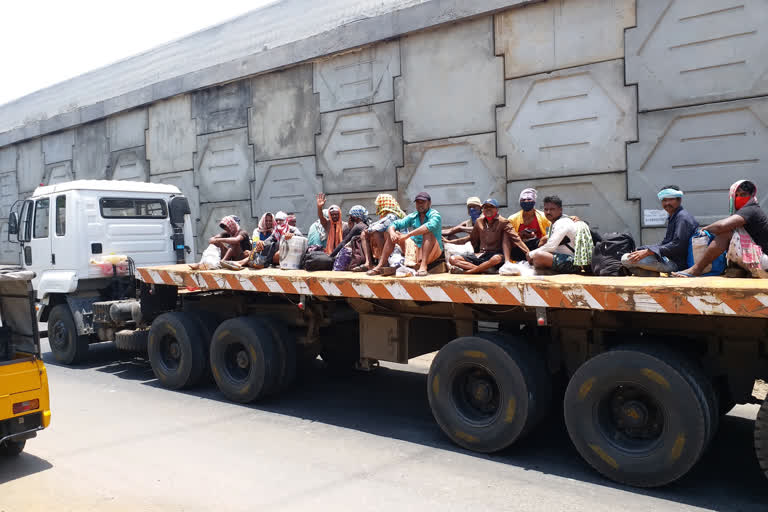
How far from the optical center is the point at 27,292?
486 centimetres

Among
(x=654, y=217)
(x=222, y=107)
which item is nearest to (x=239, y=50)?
(x=222, y=107)

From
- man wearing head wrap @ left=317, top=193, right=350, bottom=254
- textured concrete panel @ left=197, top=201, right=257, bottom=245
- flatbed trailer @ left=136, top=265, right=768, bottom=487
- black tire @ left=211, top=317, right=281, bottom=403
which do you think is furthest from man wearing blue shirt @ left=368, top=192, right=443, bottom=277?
textured concrete panel @ left=197, top=201, right=257, bottom=245

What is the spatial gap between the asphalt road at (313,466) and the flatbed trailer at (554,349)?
31 cm

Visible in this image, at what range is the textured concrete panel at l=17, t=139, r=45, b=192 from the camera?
18750 mm

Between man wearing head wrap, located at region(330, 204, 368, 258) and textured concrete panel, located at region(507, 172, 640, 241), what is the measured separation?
2.79 meters

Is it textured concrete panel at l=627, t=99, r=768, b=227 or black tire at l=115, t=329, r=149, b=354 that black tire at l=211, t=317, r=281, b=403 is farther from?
textured concrete panel at l=627, t=99, r=768, b=227

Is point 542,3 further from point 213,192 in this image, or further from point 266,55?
point 213,192

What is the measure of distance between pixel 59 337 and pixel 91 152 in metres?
9.22

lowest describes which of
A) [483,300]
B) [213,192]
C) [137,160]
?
[483,300]

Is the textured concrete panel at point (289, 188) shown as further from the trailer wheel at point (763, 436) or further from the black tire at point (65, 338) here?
the trailer wheel at point (763, 436)

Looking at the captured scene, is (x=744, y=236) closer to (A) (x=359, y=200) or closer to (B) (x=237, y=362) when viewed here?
(B) (x=237, y=362)

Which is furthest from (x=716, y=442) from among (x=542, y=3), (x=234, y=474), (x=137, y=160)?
(x=137, y=160)

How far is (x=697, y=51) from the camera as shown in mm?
7559

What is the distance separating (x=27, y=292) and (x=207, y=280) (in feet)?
8.22
